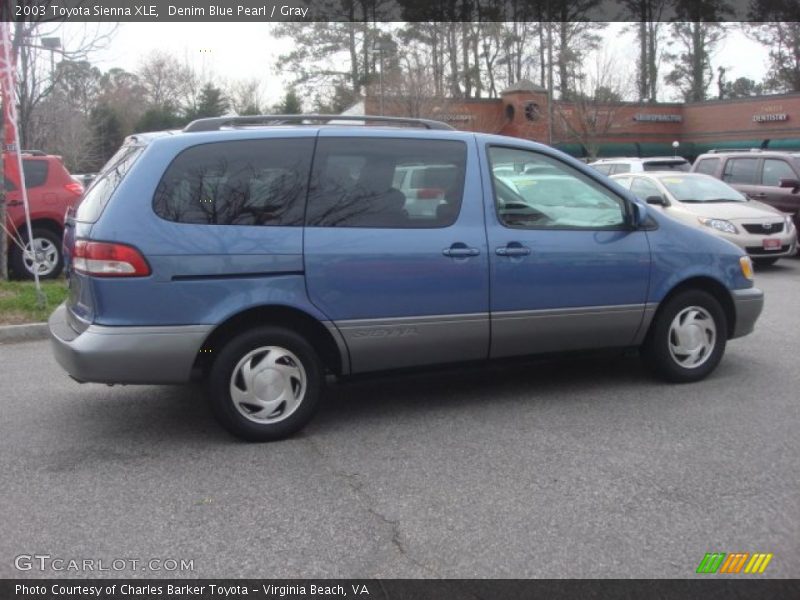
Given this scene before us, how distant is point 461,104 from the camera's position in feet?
118

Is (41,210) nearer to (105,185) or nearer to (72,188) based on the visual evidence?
(72,188)

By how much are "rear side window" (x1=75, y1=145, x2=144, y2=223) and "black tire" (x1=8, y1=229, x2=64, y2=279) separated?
6374mm

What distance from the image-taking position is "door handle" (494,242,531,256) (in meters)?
5.26

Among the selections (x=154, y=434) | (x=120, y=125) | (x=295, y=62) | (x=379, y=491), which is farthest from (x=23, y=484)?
(x=120, y=125)

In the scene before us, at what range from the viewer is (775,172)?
1453 centimetres

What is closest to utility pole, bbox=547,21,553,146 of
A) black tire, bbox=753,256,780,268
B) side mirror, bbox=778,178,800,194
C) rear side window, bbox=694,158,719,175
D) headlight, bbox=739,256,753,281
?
rear side window, bbox=694,158,719,175

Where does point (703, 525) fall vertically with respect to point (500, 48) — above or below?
below

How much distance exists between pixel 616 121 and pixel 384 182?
126 feet

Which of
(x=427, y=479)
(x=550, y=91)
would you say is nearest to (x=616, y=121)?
(x=550, y=91)

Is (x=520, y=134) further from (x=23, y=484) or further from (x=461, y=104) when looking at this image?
(x=23, y=484)

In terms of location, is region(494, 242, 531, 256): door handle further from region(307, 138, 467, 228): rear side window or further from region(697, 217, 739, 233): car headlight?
region(697, 217, 739, 233): car headlight

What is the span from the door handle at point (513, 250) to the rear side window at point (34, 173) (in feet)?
26.6

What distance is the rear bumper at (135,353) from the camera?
454 centimetres

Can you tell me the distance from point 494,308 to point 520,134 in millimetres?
34001
